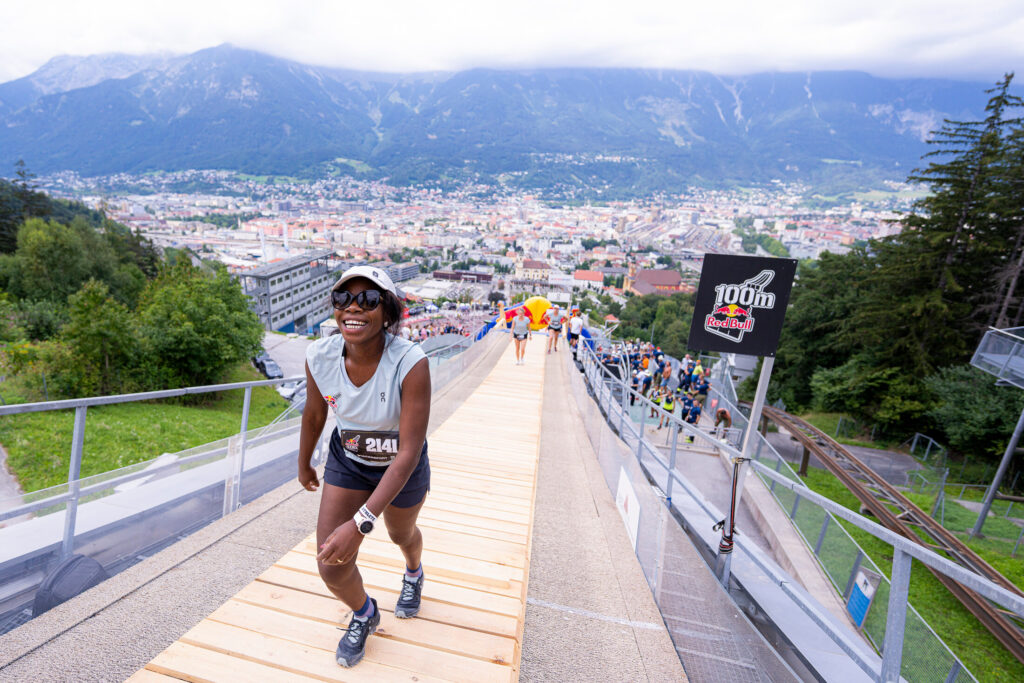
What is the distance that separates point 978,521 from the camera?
1148cm

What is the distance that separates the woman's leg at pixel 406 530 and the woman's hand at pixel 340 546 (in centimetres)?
27

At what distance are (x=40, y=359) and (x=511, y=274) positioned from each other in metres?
117

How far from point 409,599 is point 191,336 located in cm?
2179

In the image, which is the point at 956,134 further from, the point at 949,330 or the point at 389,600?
the point at 389,600

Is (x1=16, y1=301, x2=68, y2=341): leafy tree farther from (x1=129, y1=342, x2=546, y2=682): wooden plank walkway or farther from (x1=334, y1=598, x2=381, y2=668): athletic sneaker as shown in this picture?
(x1=334, y1=598, x2=381, y2=668): athletic sneaker

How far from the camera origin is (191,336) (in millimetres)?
19891

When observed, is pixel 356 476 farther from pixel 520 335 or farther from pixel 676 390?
pixel 676 390

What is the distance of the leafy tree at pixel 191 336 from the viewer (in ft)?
63.3

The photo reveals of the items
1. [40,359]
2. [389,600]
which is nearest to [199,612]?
[389,600]

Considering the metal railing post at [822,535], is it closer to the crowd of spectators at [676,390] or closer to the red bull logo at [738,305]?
the crowd of spectators at [676,390]

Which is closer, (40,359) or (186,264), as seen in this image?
(40,359)

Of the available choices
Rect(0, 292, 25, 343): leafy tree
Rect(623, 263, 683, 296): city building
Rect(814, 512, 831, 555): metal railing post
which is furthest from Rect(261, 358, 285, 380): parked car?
Rect(623, 263, 683, 296): city building

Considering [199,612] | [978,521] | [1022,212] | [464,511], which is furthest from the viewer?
[1022,212]

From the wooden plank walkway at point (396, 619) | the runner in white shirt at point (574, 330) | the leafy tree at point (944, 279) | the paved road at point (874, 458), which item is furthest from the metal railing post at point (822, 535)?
the leafy tree at point (944, 279)
